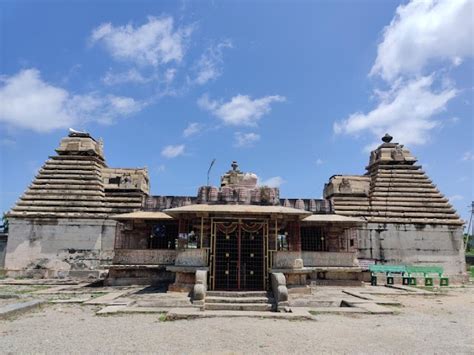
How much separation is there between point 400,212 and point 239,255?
13.3 metres

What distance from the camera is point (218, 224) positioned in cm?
1463

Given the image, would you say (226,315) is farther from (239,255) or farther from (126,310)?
(239,255)

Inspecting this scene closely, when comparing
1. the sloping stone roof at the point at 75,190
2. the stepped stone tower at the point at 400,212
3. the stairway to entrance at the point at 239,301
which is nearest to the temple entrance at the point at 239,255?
the stairway to entrance at the point at 239,301

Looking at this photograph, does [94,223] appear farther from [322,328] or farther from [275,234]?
[322,328]

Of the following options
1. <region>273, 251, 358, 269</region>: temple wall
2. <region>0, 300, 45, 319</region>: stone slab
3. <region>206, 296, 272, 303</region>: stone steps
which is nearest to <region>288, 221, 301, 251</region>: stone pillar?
<region>273, 251, 358, 269</region>: temple wall

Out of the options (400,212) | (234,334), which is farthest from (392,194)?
(234,334)

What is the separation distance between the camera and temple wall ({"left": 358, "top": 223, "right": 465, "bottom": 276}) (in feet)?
72.9

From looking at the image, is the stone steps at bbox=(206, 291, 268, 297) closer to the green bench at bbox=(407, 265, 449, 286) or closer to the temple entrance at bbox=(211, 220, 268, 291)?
the temple entrance at bbox=(211, 220, 268, 291)

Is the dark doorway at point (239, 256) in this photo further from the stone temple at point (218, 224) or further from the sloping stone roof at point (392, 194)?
the sloping stone roof at point (392, 194)

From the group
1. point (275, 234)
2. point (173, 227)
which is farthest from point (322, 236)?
point (173, 227)

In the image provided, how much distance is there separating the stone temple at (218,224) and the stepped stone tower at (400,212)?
60mm

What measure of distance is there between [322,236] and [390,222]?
485 centimetres

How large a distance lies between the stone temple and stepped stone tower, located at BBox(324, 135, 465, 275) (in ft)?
0.20

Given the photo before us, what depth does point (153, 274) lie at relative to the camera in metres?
17.9
